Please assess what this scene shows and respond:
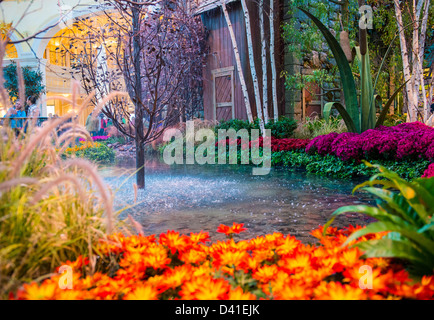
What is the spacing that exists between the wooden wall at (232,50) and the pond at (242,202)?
13.6 ft

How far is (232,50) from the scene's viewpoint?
10.7 m

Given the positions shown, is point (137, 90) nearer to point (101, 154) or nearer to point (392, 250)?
point (392, 250)

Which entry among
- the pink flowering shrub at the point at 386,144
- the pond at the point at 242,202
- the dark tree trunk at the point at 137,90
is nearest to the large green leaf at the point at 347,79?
the pink flowering shrub at the point at 386,144

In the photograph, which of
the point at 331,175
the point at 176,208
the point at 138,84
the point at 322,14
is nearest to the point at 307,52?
the point at 322,14

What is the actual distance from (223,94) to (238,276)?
10.3 meters

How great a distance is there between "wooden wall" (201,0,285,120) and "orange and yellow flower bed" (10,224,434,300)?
29.7ft

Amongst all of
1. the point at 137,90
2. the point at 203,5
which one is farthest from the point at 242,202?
the point at 203,5

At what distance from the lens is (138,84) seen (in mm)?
4824

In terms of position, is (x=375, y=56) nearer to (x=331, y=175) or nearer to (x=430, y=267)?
(x=331, y=175)

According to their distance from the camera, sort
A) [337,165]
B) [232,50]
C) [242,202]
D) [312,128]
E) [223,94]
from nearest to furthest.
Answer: [242,202] < [337,165] < [312,128] < [232,50] < [223,94]

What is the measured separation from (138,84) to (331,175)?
10.7 ft
